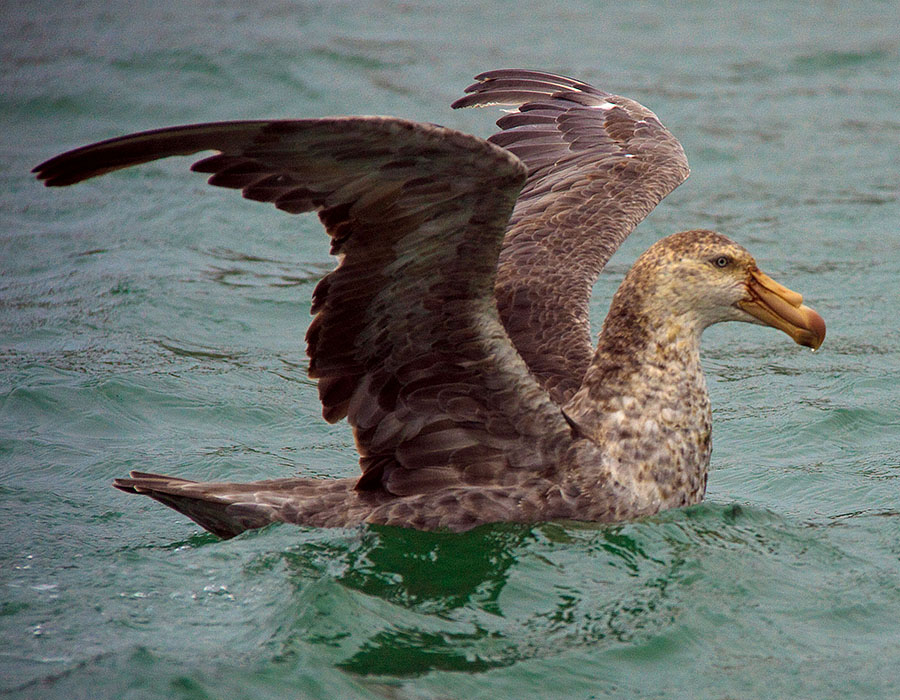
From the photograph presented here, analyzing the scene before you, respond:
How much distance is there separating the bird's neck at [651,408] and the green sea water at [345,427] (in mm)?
170

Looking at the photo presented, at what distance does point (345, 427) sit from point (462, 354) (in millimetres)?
2279

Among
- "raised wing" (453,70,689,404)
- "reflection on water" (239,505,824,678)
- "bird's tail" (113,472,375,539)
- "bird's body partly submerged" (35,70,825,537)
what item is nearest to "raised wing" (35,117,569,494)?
"bird's body partly submerged" (35,70,825,537)

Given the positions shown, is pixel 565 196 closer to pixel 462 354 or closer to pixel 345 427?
pixel 345 427

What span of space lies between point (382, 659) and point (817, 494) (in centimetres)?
262

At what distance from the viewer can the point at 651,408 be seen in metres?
5.41

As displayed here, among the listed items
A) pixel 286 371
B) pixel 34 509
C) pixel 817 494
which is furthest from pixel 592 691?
pixel 286 371

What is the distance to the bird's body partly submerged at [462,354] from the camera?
4.61m

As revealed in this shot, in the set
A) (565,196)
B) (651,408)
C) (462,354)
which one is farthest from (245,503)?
(565,196)

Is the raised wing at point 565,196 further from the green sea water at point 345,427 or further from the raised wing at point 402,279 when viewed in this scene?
the green sea water at point 345,427

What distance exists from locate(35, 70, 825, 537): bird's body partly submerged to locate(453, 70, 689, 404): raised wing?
0.08ft

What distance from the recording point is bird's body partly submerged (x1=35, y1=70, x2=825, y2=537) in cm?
461

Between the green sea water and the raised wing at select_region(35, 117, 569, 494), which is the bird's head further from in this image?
the green sea water

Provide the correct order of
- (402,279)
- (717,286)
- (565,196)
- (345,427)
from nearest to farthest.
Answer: (402,279) → (717,286) → (565,196) → (345,427)

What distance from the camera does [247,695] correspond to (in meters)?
4.27
